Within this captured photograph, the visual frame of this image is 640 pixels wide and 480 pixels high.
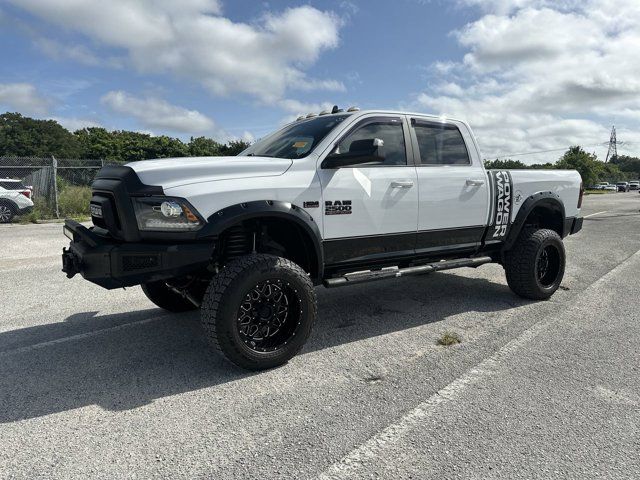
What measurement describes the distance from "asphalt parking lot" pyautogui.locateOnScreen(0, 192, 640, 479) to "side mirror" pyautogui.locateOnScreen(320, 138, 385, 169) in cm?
155

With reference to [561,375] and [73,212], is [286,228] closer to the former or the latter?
[561,375]

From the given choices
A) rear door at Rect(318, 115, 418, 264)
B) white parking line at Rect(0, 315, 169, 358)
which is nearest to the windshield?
rear door at Rect(318, 115, 418, 264)

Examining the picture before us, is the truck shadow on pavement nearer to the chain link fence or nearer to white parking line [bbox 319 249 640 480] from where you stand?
white parking line [bbox 319 249 640 480]

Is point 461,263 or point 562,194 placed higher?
point 562,194

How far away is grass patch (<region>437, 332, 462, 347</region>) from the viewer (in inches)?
160

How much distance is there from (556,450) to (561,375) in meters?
1.07

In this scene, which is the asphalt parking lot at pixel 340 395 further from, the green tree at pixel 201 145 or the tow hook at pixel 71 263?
the green tree at pixel 201 145

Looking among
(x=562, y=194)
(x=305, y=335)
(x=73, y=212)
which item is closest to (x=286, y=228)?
(x=305, y=335)

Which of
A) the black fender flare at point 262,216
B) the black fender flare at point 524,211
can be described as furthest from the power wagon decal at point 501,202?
the black fender flare at point 262,216

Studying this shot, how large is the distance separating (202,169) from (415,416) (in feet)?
7.23

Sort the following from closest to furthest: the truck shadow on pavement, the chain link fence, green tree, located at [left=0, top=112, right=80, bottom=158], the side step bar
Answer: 1. the truck shadow on pavement
2. the side step bar
3. the chain link fence
4. green tree, located at [left=0, top=112, right=80, bottom=158]

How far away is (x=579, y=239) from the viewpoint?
10773mm

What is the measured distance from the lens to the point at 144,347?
3.98 m

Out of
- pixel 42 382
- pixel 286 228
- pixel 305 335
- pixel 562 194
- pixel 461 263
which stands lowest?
pixel 42 382
